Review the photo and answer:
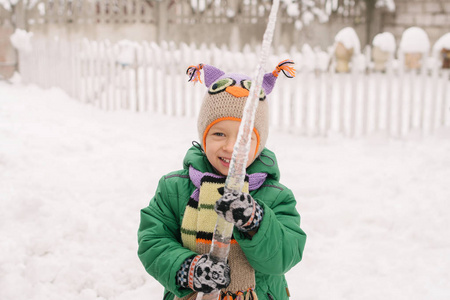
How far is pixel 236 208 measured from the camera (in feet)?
4.58

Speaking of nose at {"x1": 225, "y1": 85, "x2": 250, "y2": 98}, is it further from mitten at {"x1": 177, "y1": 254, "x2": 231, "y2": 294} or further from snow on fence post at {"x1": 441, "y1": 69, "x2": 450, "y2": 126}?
snow on fence post at {"x1": 441, "y1": 69, "x2": 450, "y2": 126}

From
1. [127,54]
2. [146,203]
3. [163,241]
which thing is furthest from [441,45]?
[163,241]

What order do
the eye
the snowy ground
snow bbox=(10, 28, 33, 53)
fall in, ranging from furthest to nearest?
snow bbox=(10, 28, 33, 53) < the snowy ground < the eye

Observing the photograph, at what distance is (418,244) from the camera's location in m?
3.66

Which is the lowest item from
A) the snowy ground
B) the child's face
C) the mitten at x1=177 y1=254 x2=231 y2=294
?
the snowy ground

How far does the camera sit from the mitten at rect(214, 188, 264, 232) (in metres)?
1.39

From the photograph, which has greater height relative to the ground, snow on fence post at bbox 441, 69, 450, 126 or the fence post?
the fence post

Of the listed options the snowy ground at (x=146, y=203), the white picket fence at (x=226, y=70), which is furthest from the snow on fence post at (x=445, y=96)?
the snowy ground at (x=146, y=203)

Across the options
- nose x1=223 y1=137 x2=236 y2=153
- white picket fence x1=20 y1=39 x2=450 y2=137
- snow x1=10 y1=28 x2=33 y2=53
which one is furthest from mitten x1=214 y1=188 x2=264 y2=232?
snow x1=10 y1=28 x2=33 y2=53

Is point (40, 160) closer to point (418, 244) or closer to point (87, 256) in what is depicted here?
point (87, 256)

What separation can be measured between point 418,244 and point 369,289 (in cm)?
79

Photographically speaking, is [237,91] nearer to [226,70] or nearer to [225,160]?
[225,160]

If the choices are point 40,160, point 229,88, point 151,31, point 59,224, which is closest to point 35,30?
point 151,31

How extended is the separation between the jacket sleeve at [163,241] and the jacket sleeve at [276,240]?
20 centimetres
